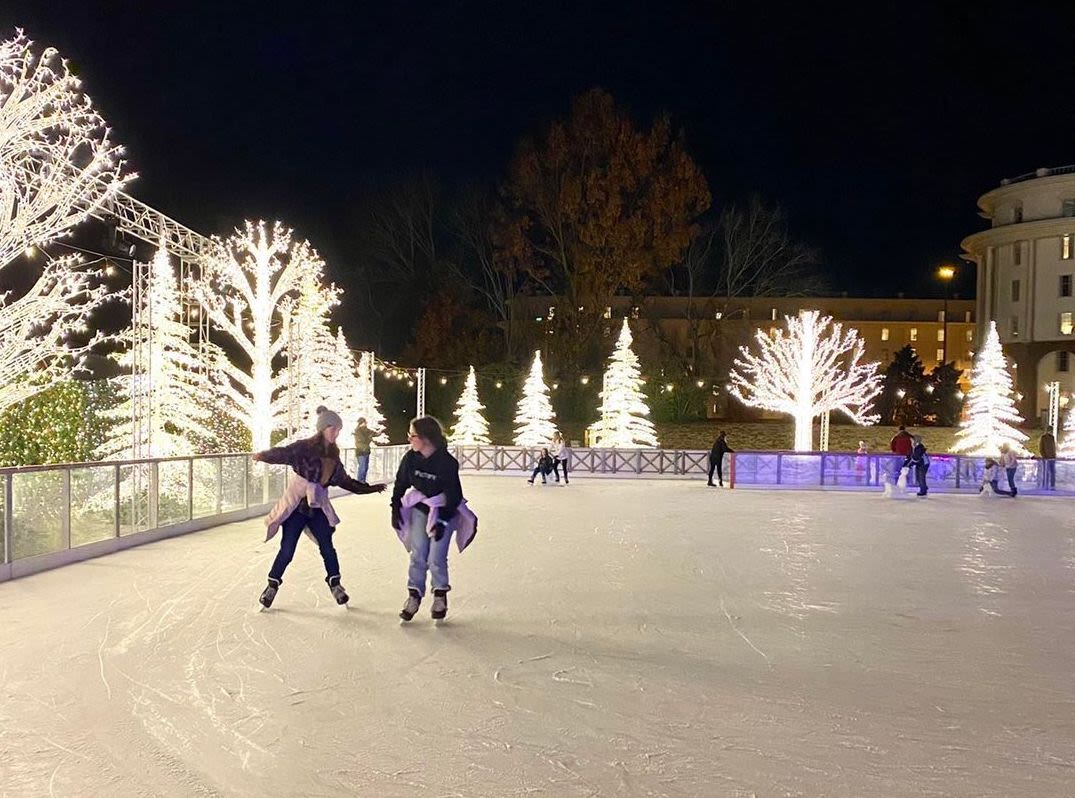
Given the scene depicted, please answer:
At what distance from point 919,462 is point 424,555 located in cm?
1542

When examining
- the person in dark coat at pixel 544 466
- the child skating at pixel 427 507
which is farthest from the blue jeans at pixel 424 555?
the person in dark coat at pixel 544 466

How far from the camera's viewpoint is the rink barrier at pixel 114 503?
8.21m

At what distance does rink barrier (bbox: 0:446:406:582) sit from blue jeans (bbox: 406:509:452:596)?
4.14m

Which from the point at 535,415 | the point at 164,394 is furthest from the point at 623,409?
the point at 164,394

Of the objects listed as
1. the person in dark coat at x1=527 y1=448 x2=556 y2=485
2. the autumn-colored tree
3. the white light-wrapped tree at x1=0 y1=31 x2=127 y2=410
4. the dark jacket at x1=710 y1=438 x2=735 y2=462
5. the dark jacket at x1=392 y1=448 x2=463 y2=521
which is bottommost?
the person in dark coat at x1=527 y1=448 x2=556 y2=485

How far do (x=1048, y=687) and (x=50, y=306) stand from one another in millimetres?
10811

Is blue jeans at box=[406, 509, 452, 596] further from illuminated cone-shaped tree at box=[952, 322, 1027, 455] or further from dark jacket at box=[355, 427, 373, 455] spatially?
illuminated cone-shaped tree at box=[952, 322, 1027, 455]

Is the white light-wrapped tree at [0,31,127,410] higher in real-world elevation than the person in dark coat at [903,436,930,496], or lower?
higher

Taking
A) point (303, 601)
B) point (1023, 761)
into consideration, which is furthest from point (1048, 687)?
point (303, 601)

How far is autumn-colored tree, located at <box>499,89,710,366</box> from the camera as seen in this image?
122 feet

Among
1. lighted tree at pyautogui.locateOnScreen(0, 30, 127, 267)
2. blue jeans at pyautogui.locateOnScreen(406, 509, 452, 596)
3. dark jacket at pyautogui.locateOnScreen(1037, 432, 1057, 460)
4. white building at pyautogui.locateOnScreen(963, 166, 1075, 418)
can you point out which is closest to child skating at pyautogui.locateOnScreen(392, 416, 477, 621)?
blue jeans at pyautogui.locateOnScreen(406, 509, 452, 596)

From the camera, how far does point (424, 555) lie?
6297mm

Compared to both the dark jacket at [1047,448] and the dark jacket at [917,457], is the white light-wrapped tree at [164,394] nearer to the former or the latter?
the dark jacket at [917,457]

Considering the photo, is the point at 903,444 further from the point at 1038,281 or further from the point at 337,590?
the point at 1038,281
